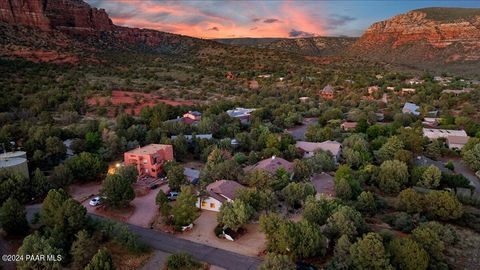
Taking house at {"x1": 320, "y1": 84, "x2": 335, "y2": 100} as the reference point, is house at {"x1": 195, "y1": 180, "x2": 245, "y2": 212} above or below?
below

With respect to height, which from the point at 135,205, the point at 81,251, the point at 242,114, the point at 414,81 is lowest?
the point at 135,205

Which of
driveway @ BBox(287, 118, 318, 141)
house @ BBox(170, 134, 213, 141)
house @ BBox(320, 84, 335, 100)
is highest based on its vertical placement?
house @ BBox(320, 84, 335, 100)

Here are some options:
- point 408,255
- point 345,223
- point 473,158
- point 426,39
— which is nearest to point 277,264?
point 345,223

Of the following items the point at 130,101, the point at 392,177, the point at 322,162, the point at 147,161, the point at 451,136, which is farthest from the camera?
the point at 130,101

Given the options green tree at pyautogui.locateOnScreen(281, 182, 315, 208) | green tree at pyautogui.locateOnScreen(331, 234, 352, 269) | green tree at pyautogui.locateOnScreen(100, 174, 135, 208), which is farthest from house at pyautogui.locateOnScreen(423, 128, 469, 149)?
green tree at pyautogui.locateOnScreen(100, 174, 135, 208)

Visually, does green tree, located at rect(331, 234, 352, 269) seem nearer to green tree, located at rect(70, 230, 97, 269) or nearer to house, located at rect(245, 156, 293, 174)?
house, located at rect(245, 156, 293, 174)

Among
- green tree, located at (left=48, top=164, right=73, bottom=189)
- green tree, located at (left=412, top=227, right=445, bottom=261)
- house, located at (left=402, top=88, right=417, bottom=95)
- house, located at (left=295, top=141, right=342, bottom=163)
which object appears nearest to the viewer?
green tree, located at (left=412, top=227, right=445, bottom=261)

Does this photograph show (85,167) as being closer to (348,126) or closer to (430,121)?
(348,126)

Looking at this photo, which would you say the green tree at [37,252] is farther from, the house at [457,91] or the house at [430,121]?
the house at [457,91]
